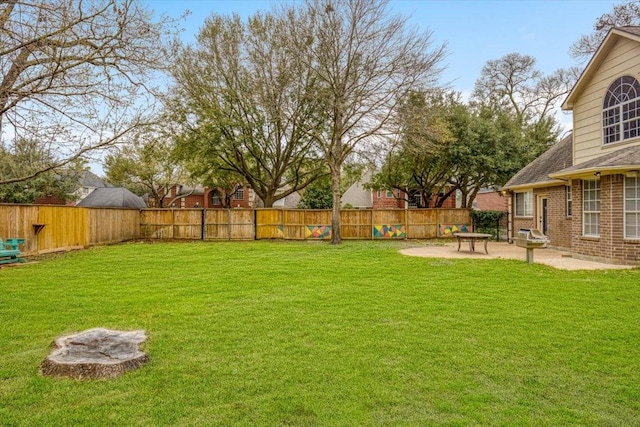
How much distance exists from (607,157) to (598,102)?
190 cm

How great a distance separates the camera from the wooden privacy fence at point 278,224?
19.3m

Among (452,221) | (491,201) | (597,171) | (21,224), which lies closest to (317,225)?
(452,221)

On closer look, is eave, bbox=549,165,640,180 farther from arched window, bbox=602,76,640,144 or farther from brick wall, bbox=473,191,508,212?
brick wall, bbox=473,191,508,212

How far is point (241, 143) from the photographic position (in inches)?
782

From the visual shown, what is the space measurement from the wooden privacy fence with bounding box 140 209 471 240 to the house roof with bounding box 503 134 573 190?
4.70 metres

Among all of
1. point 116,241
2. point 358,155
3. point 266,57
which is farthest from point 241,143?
point 116,241

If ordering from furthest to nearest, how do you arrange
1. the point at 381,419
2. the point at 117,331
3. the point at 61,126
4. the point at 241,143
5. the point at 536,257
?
the point at 241,143 < the point at 536,257 < the point at 61,126 < the point at 117,331 < the point at 381,419

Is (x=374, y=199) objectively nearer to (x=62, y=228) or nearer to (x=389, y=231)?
(x=389, y=231)

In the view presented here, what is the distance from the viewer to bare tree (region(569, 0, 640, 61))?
18281mm

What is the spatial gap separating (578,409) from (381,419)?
1.53 metres

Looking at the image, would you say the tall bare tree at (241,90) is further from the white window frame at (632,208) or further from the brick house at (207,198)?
the brick house at (207,198)

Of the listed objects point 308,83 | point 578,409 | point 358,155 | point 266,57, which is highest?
point 266,57

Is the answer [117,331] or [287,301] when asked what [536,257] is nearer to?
[287,301]

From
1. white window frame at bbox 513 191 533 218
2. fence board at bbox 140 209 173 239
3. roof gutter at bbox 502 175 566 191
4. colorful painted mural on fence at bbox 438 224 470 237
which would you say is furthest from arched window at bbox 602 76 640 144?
fence board at bbox 140 209 173 239
